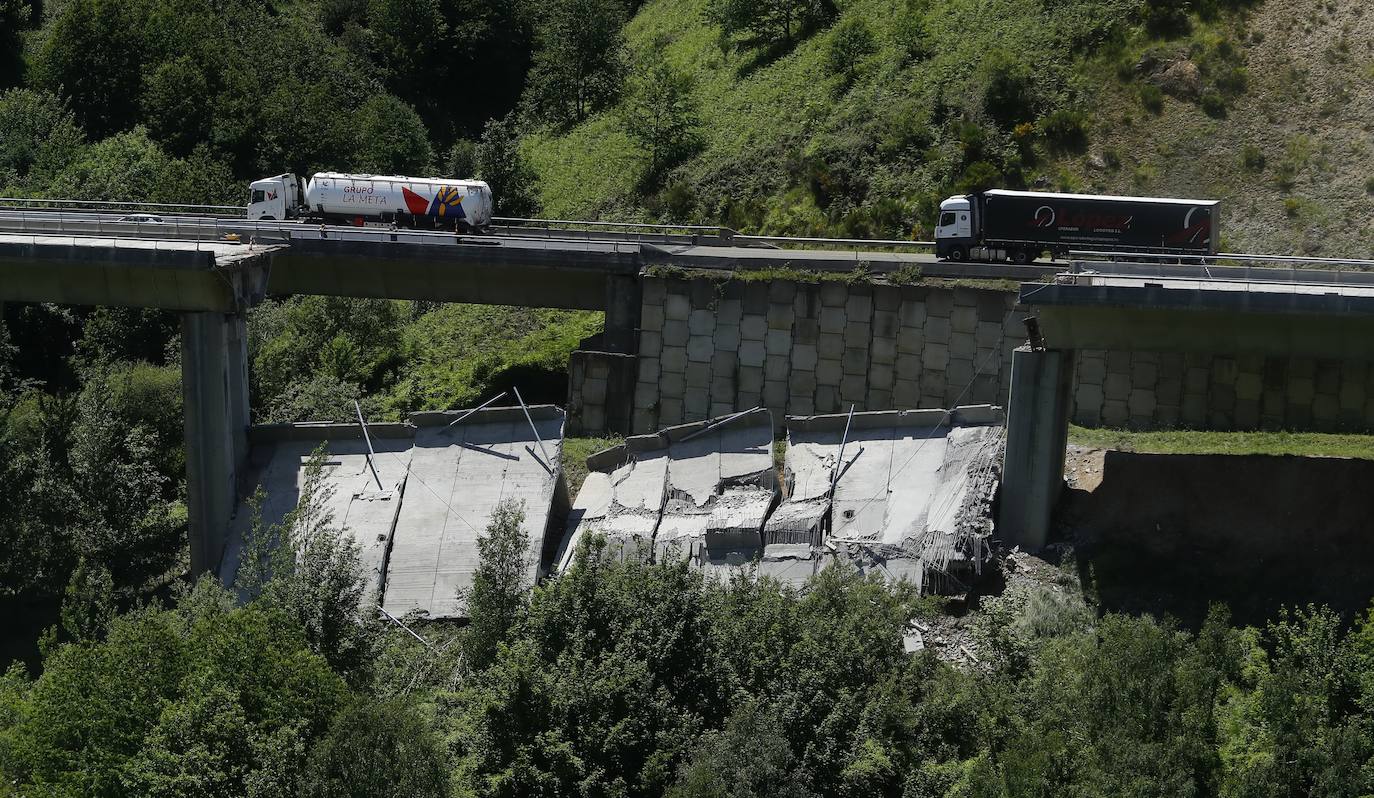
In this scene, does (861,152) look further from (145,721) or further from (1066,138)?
(145,721)

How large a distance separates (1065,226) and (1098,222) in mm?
916

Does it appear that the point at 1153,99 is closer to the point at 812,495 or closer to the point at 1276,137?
the point at 1276,137

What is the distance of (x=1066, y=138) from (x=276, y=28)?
4755 cm

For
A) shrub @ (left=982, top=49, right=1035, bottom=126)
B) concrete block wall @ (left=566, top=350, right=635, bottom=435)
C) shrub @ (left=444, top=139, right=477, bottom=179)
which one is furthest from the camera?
shrub @ (left=444, top=139, right=477, bottom=179)

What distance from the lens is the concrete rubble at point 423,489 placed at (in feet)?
118

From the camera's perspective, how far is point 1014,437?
34.1m

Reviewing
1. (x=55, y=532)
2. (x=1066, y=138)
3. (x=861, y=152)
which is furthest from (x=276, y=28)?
Result: (x=55, y=532)

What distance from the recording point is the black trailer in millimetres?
43750

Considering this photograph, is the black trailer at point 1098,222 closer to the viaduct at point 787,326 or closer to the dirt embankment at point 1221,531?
the viaduct at point 787,326

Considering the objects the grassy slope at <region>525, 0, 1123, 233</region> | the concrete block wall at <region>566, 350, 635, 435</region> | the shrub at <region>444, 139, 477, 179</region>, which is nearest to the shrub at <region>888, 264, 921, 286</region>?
the concrete block wall at <region>566, 350, 635, 435</region>

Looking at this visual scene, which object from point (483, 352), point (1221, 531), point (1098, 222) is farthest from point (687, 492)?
point (1098, 222)

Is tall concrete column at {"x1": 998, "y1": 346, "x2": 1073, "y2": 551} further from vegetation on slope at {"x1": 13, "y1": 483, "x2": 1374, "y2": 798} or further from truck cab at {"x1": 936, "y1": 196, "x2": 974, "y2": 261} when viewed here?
truck cab at {"x1": 936, "y1": 196, "x2": 974, "y2": 261}

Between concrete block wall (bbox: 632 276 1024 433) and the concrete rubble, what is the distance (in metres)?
4.53

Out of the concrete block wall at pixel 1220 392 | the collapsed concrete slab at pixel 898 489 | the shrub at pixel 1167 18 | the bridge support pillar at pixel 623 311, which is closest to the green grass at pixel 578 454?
the bridge support pillar at pixel 623 311
